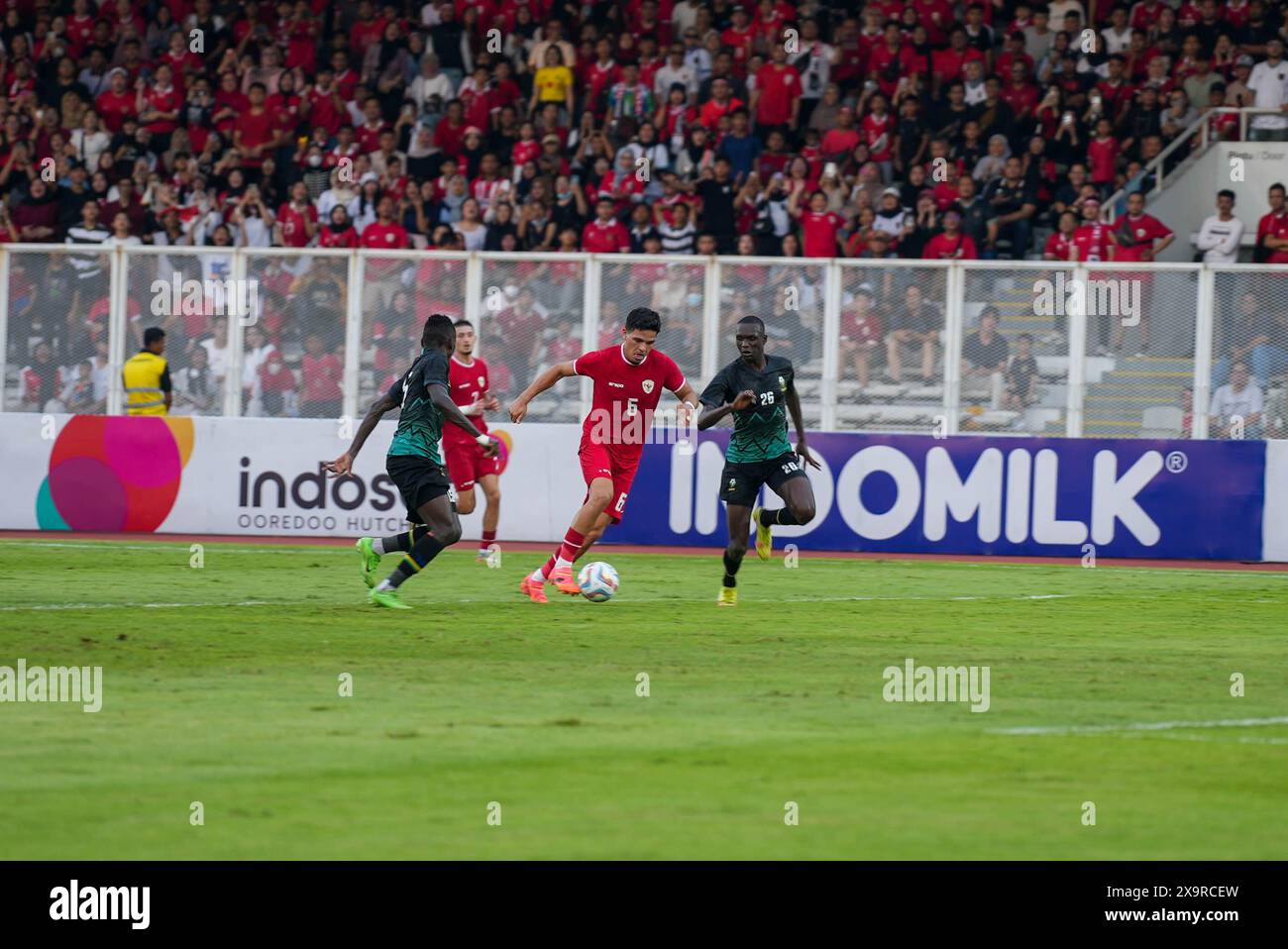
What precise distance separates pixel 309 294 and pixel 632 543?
4.84m

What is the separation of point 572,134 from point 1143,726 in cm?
1896

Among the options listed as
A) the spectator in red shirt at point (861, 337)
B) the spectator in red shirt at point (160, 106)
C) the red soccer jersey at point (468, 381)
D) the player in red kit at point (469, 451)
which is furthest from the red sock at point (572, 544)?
the spectator in red shirt at point (160, 106)

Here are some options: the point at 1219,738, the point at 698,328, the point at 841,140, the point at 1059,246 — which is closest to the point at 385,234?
the point at 698,328

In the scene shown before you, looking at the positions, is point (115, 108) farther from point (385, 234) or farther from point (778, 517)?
point (778, 517)

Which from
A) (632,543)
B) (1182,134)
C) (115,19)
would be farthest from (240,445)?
(1182,134)

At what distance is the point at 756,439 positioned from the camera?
15.5 m

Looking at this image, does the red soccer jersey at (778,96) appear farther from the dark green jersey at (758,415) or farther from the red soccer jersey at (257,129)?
the dark green jersey at (758,415)

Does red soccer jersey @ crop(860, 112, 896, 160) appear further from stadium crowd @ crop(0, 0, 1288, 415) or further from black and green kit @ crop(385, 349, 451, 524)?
black and green kit @ crop(385, 349, 451, 524)

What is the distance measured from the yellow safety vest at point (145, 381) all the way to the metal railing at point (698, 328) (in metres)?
0.33

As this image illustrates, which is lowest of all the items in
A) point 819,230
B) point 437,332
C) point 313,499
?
point 313,499

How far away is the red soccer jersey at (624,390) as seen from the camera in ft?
50.0

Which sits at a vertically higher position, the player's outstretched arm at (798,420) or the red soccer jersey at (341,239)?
the red soccer jersey at (341,239)

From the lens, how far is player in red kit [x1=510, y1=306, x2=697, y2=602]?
15.1 metres
